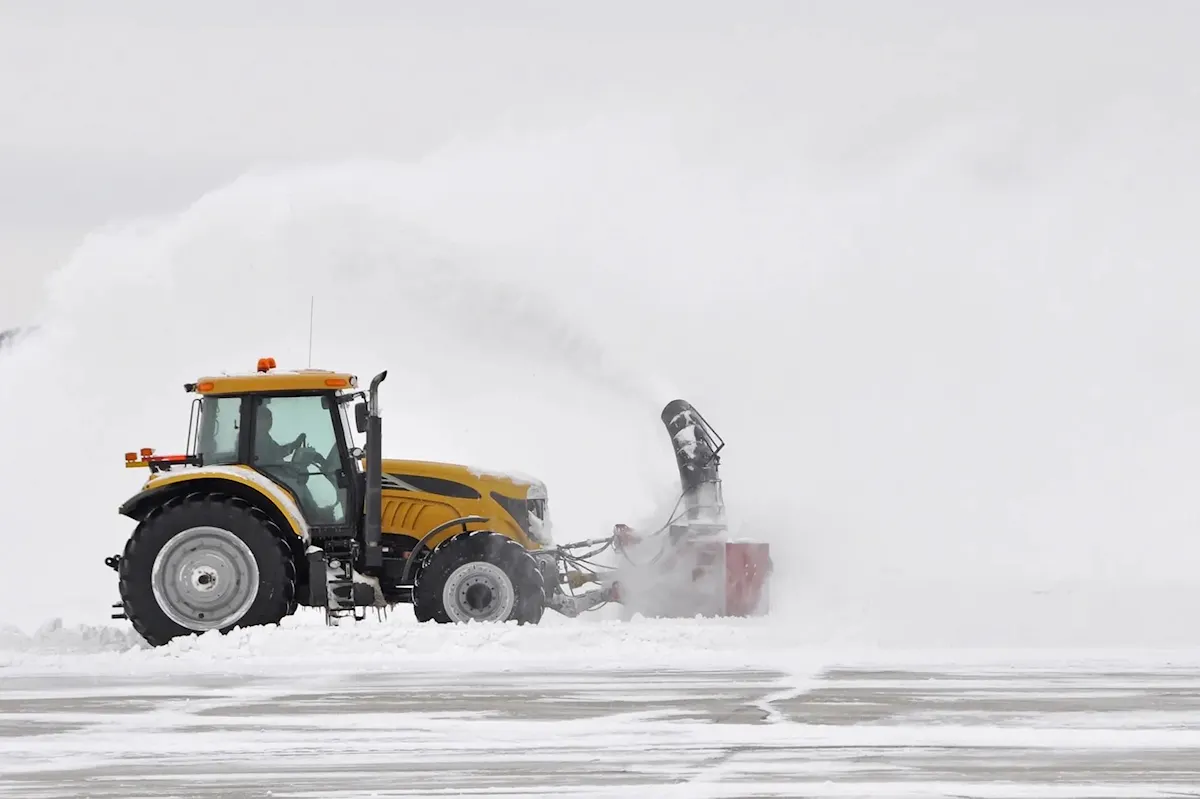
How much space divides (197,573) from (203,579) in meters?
0.07

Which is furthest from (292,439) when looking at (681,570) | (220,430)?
(681,570)

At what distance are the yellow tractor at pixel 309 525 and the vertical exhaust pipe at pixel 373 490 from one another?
12mm

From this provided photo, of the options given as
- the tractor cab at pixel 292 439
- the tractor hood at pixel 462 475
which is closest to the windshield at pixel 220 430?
the tractor cab at pixel 292 439

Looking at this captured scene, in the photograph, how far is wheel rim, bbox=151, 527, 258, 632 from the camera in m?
15.1

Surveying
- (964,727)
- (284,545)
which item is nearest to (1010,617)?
(284,545)

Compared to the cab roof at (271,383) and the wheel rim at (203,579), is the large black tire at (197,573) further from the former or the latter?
the cab roof at (271,383)

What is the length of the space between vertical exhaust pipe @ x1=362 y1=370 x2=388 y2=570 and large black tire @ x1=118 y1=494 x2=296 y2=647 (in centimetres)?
73

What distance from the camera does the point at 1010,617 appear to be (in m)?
17.7

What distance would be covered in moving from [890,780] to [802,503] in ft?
42.4

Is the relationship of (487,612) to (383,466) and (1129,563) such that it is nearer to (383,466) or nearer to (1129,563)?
(383,466)

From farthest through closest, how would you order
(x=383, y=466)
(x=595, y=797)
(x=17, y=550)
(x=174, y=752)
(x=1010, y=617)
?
(x=17, y=550)
(x=1010, y=617)
(x=383, y=466)
(x=174, y=752)
(x=595, y=797)

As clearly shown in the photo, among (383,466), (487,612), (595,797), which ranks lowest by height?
(595,797)

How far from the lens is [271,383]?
617 inches

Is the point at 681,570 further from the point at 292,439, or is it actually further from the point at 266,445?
the point at 266,445
